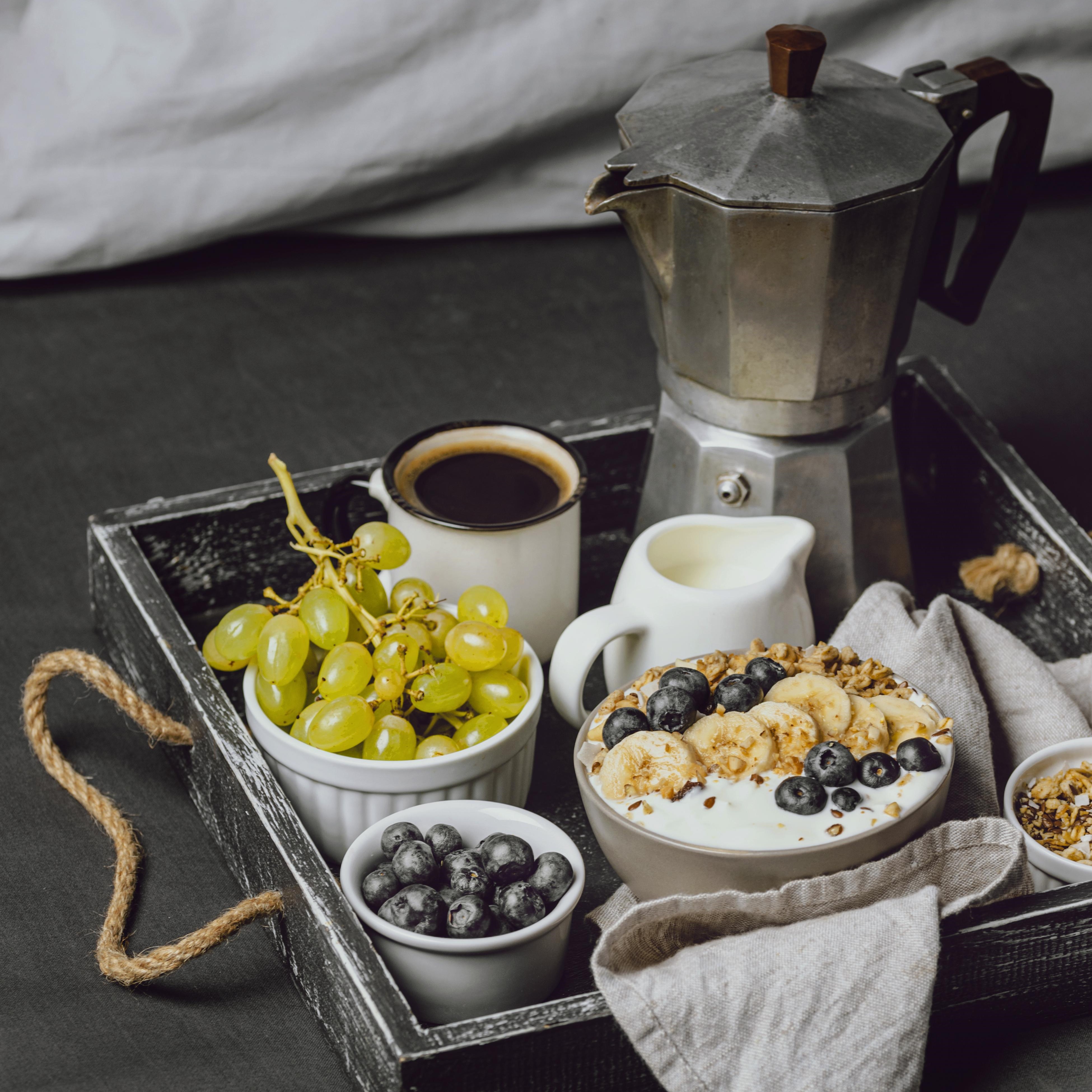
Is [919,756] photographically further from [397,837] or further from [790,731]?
[397,837]

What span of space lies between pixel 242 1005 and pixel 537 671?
0.18 metres

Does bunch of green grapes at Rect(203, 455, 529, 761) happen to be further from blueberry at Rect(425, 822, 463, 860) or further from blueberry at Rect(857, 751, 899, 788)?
blueberry at Rect(857, 751, 899, 788)

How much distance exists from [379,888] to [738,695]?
0.16m

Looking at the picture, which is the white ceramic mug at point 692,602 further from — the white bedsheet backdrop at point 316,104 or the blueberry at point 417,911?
the white bedsheet backdrop at point 316,104

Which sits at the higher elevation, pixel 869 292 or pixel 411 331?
pixel 869 292

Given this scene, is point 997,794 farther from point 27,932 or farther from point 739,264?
point 27,932

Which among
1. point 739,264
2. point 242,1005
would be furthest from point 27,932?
point 739,264

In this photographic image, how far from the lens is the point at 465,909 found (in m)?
0.53

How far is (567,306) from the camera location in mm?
1151

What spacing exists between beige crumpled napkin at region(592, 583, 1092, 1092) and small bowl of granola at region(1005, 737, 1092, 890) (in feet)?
0.10

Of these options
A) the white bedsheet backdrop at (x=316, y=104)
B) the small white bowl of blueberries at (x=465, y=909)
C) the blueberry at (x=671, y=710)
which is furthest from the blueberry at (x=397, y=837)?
the white bedsheet backdrop at (x=316, y=104)

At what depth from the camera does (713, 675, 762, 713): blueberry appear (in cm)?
57

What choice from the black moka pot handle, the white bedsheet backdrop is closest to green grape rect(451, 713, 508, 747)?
the black moka pot handle

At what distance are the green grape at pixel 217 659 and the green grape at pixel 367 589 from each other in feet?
0.18
